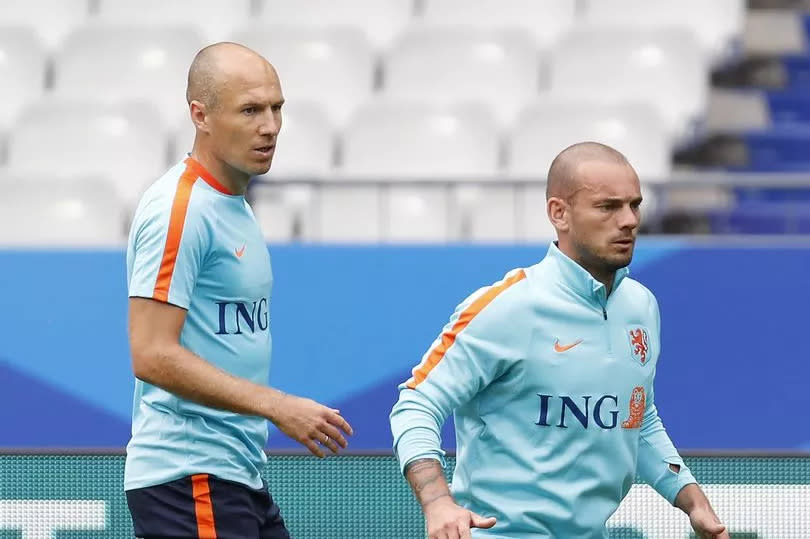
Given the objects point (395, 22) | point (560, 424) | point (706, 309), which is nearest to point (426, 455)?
point (560, 424)

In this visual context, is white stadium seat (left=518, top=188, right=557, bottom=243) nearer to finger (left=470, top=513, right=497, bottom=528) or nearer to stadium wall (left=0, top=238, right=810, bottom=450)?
stadium wall (left=0, top=238, right=810, bottom=450)

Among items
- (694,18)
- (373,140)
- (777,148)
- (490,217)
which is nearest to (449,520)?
(490,217)

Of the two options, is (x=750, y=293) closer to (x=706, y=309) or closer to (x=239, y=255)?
(x=706, y=309)

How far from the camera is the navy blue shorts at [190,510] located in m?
3.44

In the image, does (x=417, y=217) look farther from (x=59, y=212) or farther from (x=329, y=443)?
(x=329, y=443)

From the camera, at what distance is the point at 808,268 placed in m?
5.94

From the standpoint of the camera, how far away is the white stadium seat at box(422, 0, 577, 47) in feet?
30.1

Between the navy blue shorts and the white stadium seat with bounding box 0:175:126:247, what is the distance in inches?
153

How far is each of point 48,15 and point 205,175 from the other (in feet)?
21.6

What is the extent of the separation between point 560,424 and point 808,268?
2929mm

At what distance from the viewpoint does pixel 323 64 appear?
28.4 ft

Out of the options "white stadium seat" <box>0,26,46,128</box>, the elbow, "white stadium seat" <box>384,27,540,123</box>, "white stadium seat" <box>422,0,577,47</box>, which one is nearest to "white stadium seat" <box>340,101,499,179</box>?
"white stadium seat" <box>384,27,540,123</box>

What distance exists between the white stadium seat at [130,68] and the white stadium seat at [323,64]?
0.39 m

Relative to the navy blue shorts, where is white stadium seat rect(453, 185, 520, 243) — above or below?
above
